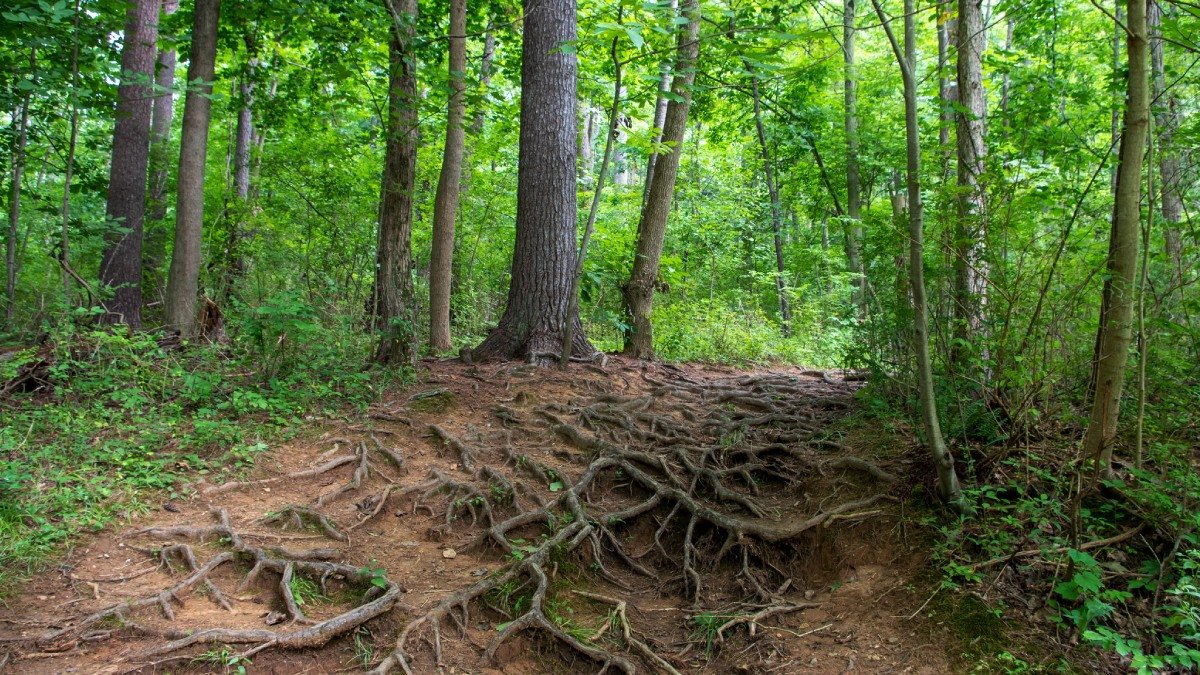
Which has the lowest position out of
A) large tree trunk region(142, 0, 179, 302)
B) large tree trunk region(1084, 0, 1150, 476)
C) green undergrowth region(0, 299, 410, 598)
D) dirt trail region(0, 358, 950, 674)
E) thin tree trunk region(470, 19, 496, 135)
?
dirt trail region(0, 358, 950, 674)

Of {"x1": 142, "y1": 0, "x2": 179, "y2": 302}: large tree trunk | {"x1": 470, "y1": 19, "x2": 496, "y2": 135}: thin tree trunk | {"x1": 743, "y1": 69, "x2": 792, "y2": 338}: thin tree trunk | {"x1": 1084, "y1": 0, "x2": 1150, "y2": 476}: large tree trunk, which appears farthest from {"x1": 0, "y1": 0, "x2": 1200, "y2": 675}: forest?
{"x1": 743, "y1": 69, "x2": 792, "y2": 338}: thin tree trunk

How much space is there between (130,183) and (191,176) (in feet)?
6.78

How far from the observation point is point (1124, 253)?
340 centimetres

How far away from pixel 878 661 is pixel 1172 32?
13.8 feet

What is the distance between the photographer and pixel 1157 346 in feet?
13.5

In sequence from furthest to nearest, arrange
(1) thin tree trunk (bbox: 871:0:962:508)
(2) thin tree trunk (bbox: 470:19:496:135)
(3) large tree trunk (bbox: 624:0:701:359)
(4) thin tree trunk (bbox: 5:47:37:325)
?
(3) large tree trunk (bbox: 624:0:701:359) → (2) thin tree trunk (bbox: 470:19:496:135) → (4) thin tree trunk (bbox: 5:47:37:325) → (1) thin tree trunk (bbox: 871:0:962:508)

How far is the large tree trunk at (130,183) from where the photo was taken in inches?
351

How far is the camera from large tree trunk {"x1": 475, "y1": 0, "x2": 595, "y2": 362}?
311 inches

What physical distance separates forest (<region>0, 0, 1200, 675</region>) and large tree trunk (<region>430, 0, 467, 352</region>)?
0.17ft

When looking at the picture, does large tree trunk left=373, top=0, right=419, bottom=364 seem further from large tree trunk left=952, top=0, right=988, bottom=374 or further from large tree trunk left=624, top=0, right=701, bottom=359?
large tree trunk left=952, top=0, right=988, bottom=374

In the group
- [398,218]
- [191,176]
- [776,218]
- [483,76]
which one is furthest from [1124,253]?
[776,218]

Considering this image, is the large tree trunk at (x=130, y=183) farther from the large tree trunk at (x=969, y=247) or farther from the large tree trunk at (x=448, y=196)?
the large tree trunk at (x=969, y=247)

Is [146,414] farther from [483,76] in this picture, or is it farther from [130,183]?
[483,76]

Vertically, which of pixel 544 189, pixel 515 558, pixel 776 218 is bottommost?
pixel 515 558
